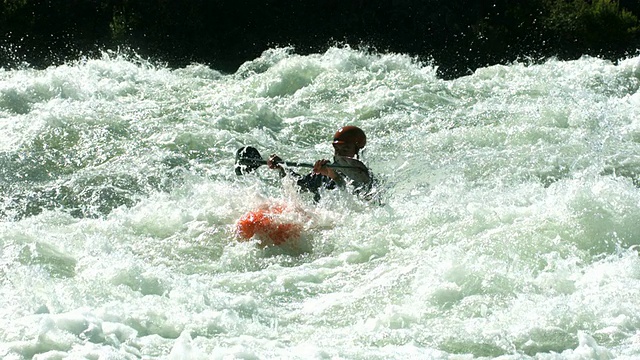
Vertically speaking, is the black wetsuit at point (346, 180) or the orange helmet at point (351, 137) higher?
the orange helmet at point (351, 137)

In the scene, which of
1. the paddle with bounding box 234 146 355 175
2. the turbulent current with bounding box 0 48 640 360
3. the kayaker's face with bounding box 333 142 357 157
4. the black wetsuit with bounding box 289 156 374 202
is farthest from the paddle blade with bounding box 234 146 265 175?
the kayaker's face with bounding box 333 142 357 157

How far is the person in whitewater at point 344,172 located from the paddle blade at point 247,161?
0.89 ft

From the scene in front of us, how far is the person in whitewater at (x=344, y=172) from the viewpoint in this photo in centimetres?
678

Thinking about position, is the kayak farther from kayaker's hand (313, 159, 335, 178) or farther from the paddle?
the paddle

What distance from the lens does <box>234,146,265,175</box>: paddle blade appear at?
7.23 m

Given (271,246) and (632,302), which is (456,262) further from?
(271,246)

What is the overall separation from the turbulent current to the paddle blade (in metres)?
0.17

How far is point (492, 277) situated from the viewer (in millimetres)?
5211

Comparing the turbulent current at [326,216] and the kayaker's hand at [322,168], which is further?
the kayaker's hand at [322,168]

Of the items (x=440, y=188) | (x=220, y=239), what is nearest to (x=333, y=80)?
(x=440, y=188)

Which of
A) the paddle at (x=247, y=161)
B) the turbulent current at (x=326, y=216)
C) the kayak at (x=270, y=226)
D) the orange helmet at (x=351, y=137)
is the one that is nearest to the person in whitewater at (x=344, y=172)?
the orange helmet at (x=351, y=137)

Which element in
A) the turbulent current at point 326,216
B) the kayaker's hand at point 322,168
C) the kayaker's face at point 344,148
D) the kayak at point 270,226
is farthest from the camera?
the kayaker's face at point 344,148

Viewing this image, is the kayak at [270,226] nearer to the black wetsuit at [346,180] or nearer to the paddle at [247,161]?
the black wetsuit at [346,180]

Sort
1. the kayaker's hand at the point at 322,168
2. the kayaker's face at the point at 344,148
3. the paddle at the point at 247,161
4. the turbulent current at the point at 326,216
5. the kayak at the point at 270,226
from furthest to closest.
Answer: the paddle at the point at 247,161
the kayaker's face at the point at 344,148
the kayaker's hand at the point at 322,168
the kayak at the point at 270,226
the turbulent current at the point at 326,216
